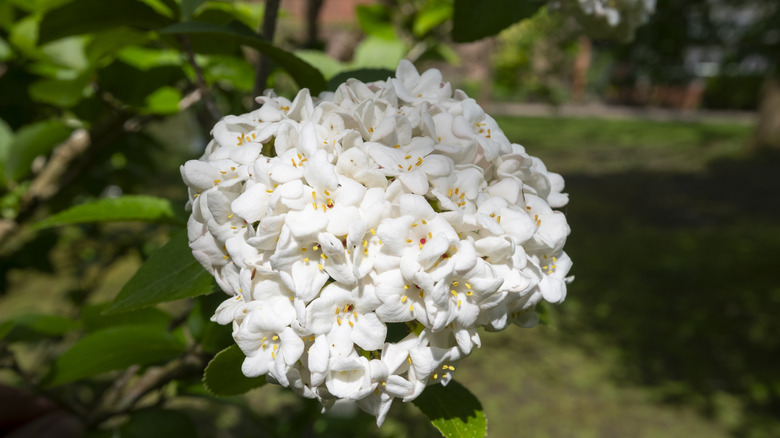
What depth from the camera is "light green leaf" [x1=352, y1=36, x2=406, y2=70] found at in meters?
1.78

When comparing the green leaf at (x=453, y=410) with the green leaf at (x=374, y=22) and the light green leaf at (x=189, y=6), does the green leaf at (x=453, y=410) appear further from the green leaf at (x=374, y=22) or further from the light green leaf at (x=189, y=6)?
the green leaf at (x=374, y=22)

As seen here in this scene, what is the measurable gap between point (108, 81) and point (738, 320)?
5.68m

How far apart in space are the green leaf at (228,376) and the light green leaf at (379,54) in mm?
1055

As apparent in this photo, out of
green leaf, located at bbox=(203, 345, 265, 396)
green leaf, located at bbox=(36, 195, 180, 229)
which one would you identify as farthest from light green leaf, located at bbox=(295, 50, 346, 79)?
green leaf, located at bbox=(203, 345, 265, 396)

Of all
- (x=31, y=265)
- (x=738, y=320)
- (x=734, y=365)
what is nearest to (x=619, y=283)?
(x=738, y=320)

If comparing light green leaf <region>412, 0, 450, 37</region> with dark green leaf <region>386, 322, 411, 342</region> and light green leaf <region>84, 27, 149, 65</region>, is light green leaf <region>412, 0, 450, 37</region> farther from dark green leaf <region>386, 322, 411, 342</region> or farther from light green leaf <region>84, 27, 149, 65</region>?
dark green leaf <region>386, 322, 411, 342</region>

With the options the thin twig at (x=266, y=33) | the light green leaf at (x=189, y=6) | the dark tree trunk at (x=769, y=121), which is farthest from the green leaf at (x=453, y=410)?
the dark tree trunk at (x=769, y=121)

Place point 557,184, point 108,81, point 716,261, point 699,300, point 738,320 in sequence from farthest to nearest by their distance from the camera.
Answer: point 716,261 → point 699,300 → point 738,320 → point 108,81 → point 557,184

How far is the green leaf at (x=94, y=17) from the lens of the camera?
44.4 inches

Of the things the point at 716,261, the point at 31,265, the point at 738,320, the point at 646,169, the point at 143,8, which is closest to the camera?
the point at 143,8

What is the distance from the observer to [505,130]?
6.02 meters

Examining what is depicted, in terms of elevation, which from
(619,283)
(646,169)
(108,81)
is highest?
(108,81)

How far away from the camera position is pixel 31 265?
7.39ft

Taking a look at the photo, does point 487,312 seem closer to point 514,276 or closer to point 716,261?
point 514,276
